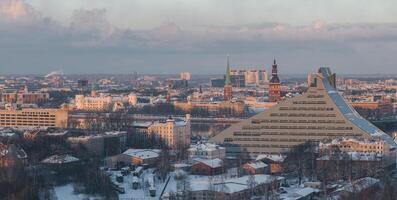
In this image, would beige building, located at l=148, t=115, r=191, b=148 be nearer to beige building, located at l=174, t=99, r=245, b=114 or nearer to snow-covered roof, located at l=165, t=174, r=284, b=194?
snow-covered roof, located at l=165, t=174, r=284, b=194

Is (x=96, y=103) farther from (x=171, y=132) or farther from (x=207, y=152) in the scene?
(x=207, y=152)

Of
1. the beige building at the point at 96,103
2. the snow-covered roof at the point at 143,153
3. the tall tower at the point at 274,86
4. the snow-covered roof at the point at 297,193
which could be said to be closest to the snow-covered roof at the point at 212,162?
the snow-covered roof at the point at 143,153

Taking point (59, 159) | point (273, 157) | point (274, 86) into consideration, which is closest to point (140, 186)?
point (59, 159)

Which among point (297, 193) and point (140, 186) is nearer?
point (297, 193)

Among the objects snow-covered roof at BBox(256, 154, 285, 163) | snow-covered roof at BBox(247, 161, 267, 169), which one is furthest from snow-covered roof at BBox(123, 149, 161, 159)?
snow-covered roof at BBox(247, 161, 267, 169)

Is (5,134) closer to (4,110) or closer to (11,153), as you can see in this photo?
(11,153)

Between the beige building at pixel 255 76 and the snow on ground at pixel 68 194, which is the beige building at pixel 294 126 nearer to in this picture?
the snow on ground at pixel 68 194

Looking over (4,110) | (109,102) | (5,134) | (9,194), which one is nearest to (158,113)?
(109,102)
